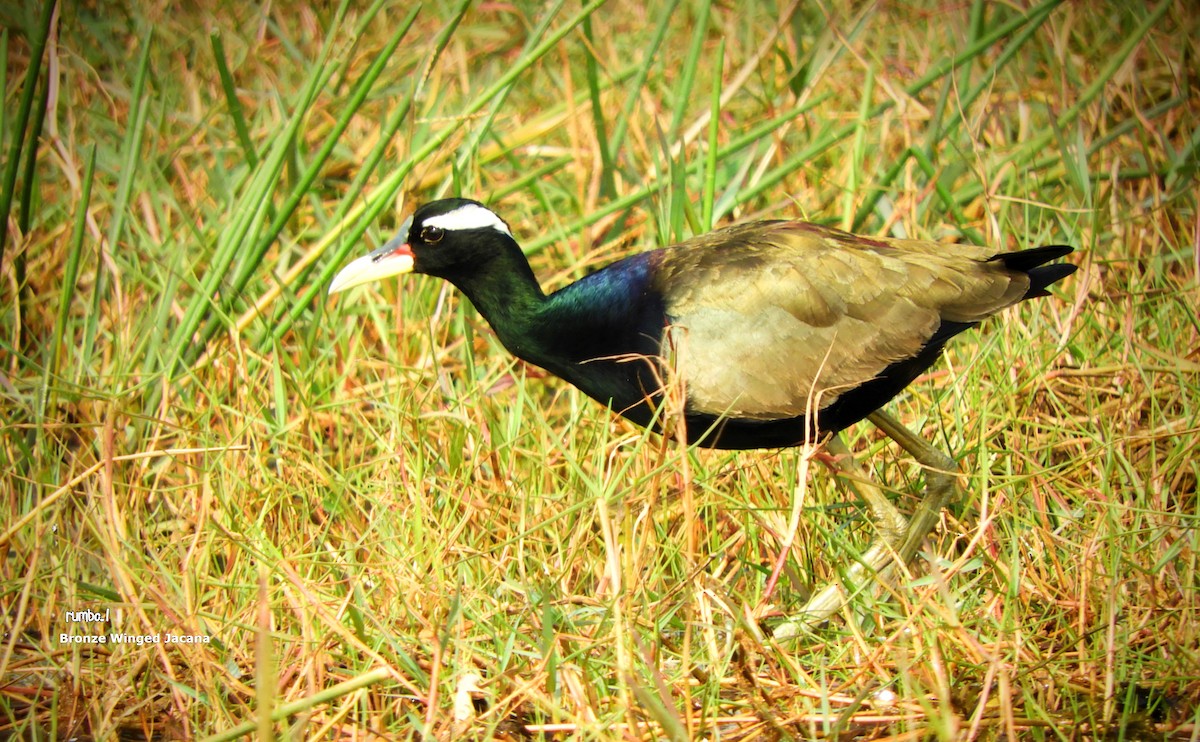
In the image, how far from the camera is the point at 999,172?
12.7 ft

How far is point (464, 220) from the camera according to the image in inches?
118

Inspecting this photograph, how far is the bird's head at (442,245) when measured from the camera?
9.87 feet

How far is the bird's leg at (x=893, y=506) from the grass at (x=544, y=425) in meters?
0.06

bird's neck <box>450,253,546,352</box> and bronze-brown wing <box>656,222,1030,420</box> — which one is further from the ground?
bird's neck <box>450,253,546,352</box>

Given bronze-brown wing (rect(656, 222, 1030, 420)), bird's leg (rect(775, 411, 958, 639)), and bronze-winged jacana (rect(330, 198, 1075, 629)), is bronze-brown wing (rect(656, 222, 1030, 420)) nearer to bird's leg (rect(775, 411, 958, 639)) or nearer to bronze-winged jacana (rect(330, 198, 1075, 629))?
bronze-winged jacana (rect(330, 198, 1075, 629))

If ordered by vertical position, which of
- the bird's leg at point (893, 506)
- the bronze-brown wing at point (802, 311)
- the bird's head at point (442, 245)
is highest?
the bird's head at point (442, 245)

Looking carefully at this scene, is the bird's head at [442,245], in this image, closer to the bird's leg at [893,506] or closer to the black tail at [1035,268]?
the bird's leg at [893,506]

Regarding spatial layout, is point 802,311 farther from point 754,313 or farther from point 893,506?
point 893,506

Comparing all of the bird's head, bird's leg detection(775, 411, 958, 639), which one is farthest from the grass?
the bird's head

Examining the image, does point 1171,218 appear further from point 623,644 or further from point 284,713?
point 284,713

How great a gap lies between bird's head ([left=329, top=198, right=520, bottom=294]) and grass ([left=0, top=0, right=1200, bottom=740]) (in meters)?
0.27

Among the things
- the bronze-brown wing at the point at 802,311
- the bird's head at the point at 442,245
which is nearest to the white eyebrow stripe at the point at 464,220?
the bird's head at the point at 442,245

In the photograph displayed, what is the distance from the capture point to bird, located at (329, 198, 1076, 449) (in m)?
2.74

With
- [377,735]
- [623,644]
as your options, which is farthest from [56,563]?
[623,644]
